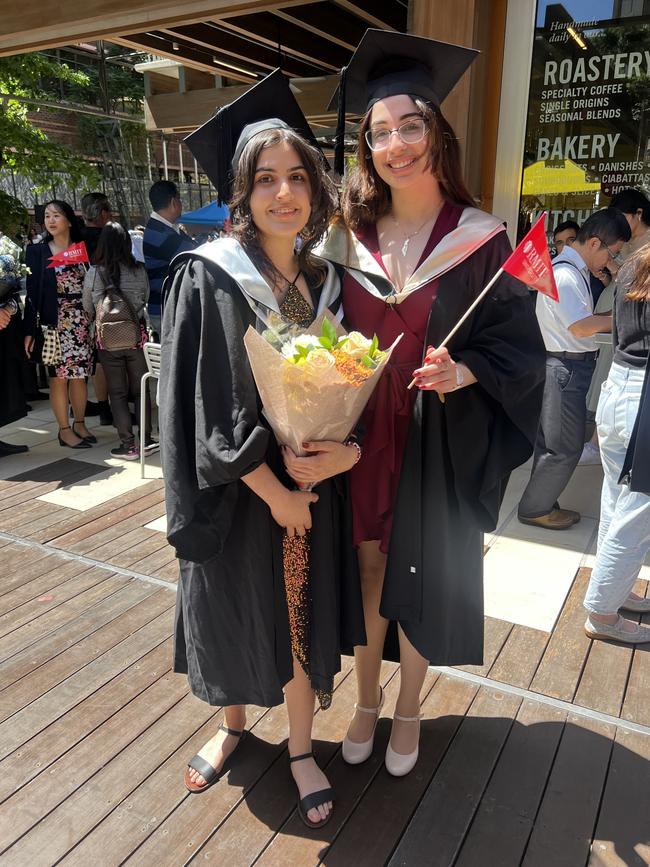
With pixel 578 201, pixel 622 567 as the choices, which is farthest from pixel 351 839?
pixel 578 201

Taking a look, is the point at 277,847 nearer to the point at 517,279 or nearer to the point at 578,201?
the point at 517,279

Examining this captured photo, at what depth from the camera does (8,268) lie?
4676 millimetres

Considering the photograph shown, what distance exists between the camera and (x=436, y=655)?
77.5 inches

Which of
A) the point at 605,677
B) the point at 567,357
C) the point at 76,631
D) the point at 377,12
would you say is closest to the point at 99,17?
the point at 377,12

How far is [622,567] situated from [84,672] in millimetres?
2089

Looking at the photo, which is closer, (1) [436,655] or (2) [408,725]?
(1) [436,655]

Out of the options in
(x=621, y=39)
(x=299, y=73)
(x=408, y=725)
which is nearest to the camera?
(x=408, y=725)

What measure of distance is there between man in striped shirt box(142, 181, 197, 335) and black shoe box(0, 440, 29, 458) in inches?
57.4

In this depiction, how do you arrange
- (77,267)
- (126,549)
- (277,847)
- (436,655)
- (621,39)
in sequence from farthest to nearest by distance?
(77,267) < (621,39) < (126,549) < (436,655) < (277,847)

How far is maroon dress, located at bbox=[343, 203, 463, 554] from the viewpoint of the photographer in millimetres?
1797

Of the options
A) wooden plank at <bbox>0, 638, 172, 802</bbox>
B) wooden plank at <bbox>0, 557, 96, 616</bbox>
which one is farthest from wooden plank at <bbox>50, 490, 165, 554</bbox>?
wooden plank at <bbox>0, 638, 172, 802</bbox>

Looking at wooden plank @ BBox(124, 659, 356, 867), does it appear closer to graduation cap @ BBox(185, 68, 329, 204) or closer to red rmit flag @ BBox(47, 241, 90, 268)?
graduation cap @ BBox(185, 68, 329, 204)

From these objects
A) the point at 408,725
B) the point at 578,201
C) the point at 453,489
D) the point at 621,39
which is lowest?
the point at 408,725

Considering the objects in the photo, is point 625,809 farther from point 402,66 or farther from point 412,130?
point 402,66
